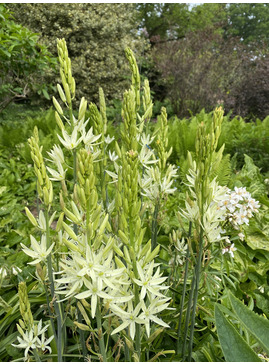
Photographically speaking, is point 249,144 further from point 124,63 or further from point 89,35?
point 124,63

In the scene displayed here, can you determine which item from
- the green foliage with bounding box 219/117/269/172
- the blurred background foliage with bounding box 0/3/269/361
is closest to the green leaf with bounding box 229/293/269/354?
the blurred background foliage with bounding box 0/3/269/361

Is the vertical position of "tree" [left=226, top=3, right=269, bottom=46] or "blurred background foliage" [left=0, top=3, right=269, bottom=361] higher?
"tree" [left=226, top=3, right=269, bottom=46]

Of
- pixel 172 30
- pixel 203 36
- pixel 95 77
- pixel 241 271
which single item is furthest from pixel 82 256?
pixel 172 30

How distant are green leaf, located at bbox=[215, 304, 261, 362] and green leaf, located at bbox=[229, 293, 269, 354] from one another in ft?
0.11

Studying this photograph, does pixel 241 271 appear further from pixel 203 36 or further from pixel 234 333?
pixel 203 36

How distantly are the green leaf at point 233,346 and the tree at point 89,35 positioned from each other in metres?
9.31

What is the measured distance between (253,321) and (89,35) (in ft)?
32.4

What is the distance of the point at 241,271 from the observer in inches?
94.8

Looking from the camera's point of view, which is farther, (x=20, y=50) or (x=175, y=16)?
(x=175, y=16)

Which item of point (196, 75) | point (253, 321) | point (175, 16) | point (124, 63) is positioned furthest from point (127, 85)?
point (175, 16)

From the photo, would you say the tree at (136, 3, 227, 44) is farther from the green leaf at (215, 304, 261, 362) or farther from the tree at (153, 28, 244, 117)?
the green leaf at (215, 304, 261, 362)

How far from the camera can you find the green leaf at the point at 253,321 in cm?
73

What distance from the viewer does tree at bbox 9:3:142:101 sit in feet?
29.2

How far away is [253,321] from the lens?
74cm
